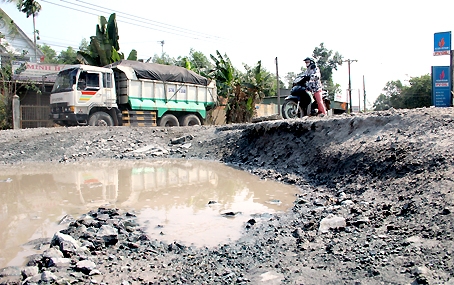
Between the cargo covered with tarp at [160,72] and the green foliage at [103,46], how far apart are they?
256 cm

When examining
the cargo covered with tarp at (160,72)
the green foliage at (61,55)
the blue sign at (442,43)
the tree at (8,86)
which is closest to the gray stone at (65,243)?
the cargo covered with tarp at (160,72)

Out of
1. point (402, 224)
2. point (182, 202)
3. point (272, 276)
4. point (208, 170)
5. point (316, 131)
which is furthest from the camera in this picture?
point (208, 170)

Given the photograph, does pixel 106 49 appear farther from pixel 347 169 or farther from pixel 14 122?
pixel 347 169

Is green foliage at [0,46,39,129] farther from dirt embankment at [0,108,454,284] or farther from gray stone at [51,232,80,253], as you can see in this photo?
gray stone at [51,232,80,253]

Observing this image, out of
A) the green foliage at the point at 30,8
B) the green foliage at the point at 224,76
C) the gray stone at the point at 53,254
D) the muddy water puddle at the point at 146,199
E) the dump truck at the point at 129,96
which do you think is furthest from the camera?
the green foliage at the point at 30,8

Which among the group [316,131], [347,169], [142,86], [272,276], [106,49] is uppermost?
[106,49]

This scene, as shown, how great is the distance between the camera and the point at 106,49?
1742 centimetres

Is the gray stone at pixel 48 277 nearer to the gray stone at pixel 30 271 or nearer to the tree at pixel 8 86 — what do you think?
the gray stone at pixel 30 271

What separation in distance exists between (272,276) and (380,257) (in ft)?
2.47

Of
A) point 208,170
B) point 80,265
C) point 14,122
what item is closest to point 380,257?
point 80,265

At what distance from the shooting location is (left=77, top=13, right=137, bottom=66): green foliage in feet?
56.7

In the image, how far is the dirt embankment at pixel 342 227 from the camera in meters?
2.44

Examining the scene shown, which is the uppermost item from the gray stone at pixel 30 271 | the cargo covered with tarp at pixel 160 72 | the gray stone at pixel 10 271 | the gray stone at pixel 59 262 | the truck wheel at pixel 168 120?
the cargo covered with tarp at pixel 160 72

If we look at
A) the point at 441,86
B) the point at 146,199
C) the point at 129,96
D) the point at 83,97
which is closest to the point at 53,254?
the point at 146,199
